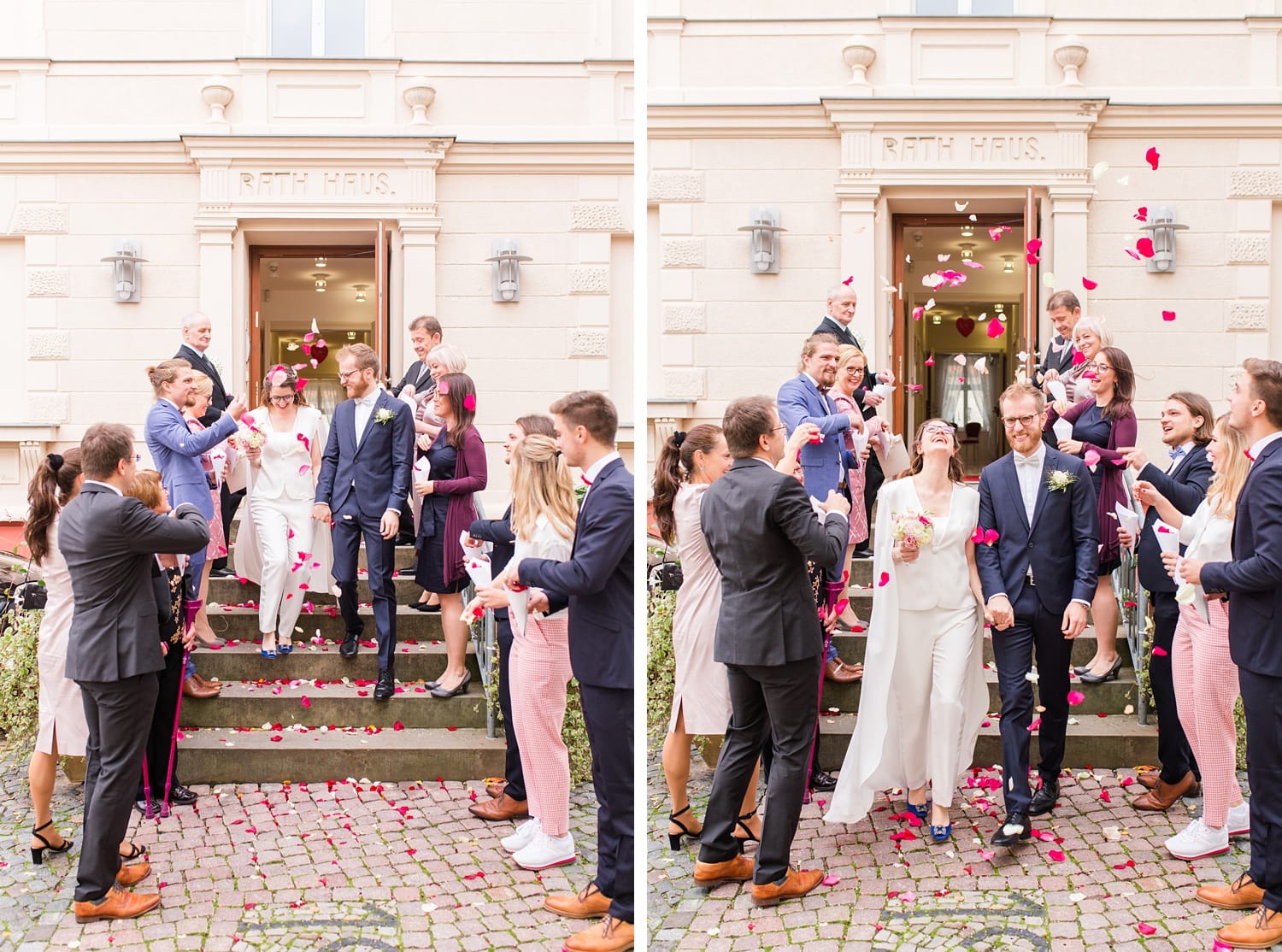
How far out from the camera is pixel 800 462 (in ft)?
16.4

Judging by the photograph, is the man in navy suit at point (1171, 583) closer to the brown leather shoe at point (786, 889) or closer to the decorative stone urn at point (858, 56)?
the brown leather shoe at point (786, 889)

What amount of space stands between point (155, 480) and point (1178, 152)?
7165 millimetres

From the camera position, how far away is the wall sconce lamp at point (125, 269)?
848cm

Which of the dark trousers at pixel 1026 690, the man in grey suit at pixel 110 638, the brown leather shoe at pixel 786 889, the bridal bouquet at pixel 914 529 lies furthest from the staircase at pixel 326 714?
the dark trousers at pixel 1026 690

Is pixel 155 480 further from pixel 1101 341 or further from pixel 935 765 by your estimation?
pixel 1101 341

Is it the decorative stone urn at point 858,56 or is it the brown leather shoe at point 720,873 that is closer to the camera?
the brown leather shoe at point 720,873

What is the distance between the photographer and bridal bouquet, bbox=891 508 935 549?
4078mm

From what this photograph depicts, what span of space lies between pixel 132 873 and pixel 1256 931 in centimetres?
361

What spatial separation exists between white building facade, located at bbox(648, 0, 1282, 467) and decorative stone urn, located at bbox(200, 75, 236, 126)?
3.21m

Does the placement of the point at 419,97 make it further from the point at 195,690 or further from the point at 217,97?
the point at 195,690

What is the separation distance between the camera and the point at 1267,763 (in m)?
3.43

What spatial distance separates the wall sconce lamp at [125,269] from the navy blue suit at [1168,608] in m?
7.19

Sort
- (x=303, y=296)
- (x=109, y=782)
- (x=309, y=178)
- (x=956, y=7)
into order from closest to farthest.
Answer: (x=109, y=782) → (x=956, y=7) → (x=309, y=178) → (x=303, y=296)

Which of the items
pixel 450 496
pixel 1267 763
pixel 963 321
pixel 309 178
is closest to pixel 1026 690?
pixel 1267 763
